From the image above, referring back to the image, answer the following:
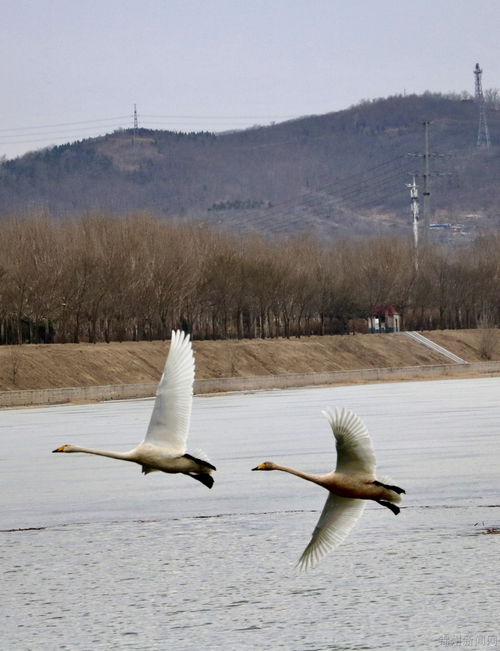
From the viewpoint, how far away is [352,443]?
8.96 metres

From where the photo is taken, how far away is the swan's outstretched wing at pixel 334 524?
29.8 feet

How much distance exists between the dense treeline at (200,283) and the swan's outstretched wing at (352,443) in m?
80.1

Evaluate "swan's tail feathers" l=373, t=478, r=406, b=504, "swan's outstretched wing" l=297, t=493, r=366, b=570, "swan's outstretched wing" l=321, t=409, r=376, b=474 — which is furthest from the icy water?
"swan's tail feathers" l=373, t=478, r=406, b=504

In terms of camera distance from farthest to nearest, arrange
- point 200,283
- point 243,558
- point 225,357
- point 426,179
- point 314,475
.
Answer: point 426,179 → point 200,283 → point 225,357 → point 243,558 → point 314,475

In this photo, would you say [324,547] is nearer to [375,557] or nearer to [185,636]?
[185,636]

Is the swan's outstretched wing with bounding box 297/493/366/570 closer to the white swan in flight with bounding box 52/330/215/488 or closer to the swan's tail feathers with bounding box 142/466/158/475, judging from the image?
the white swan in flight with bounding box 52/330/215/488

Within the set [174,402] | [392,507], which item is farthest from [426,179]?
[392,507]

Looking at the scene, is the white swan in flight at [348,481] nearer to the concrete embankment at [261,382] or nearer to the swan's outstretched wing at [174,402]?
the swan's outstretched wing at [174,402]

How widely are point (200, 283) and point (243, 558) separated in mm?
88588

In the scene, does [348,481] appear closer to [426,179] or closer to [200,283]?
[200,283]

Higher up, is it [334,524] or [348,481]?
[348,481]

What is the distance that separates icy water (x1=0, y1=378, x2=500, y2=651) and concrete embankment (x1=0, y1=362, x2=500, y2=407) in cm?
3500

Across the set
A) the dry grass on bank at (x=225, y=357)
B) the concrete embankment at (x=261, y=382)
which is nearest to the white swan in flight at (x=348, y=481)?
the concrete embankment at (x=261, y=382)

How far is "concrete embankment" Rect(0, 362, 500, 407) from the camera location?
255ft
